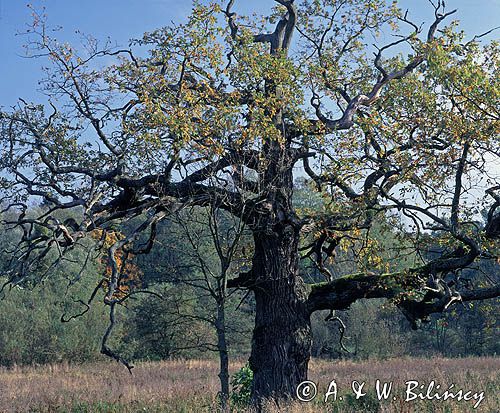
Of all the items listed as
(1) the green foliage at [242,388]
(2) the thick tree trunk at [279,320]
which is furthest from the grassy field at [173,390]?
(2) the thick tree trunk at [279,320]

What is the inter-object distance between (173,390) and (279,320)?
5.94 m

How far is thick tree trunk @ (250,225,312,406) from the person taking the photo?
12.0 m

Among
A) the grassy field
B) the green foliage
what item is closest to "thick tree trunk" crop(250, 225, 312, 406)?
the grassy field

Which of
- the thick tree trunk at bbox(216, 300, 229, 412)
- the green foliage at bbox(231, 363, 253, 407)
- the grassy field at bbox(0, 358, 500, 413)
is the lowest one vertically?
the grassy field at bbox(0, 358, 500, 413)

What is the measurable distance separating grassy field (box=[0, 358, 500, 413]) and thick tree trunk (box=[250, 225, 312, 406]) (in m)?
0.86

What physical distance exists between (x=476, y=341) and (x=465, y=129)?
2886 cm

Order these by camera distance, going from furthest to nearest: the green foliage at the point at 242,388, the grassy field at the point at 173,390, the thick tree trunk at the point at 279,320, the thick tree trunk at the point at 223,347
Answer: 1. the green foliage at the point at 242,388
2. the thick tree trunk at the point at 279,320
3. the grassy field at the point at 173,390
4. the thick tree trunk at the point at 223,347

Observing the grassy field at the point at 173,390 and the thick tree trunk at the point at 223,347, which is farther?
the grassy field at the point at 173,390

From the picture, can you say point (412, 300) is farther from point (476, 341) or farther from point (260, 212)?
point (476, 341)

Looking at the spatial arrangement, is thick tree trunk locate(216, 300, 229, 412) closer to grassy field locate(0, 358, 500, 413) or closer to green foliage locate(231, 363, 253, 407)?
grassy field locate(0, 358, 500, 413)

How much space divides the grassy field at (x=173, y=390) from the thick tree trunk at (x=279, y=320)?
857 mm

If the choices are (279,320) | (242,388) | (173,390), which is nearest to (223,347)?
(279,320)

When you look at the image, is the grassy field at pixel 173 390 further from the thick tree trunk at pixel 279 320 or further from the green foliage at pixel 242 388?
the thick tree trunk at pixel 279 320

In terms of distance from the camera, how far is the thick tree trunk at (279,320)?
12016 mm
